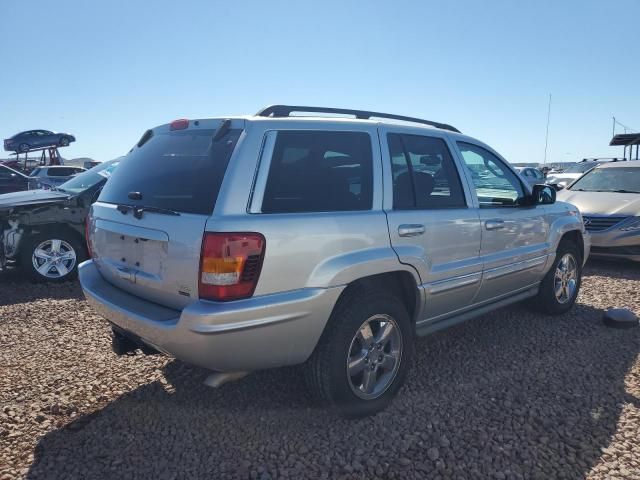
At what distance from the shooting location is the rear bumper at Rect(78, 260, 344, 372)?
2.24m

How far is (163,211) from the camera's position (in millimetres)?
2504

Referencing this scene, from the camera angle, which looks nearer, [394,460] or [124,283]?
[394,460]

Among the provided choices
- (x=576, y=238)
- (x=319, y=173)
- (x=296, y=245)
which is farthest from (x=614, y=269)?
(x=296, y=245)

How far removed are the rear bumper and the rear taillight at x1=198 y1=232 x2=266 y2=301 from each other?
0.18 ft

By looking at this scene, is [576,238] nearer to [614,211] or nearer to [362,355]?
[614,211]

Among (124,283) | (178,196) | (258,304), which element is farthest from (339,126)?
(124,283)

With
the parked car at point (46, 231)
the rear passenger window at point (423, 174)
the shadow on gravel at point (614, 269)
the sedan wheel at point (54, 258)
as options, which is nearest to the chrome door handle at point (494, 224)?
the rear passenger window at point (423, 174)

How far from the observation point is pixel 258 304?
2.29 meters

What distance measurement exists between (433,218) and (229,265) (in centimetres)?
152

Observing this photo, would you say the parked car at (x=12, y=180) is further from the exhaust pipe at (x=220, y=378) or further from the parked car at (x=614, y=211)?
the parked car at (x=614, y=211)

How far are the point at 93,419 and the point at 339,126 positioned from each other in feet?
7.56

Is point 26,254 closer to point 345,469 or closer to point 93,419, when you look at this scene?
point 93,419

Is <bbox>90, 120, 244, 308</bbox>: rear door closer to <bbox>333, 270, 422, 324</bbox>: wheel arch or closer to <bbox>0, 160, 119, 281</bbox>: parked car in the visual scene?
<bbox>333, 270, 422, 324</bbox>: wheel arch

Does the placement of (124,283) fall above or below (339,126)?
below
